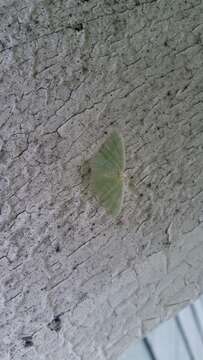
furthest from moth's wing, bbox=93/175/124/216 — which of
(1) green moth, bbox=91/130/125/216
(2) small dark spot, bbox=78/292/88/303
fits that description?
(2) small dark spot, bbox=78/292/88/303

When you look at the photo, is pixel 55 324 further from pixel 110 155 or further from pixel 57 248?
pixel 110 155

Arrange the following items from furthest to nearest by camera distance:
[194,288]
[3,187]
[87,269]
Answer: [194,288]
[87,269]
[3,187]

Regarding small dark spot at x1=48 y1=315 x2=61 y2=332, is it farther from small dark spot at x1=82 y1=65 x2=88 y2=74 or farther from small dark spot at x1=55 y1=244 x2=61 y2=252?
small dark spot at x1=82 y1=65 x2=88 y2=74

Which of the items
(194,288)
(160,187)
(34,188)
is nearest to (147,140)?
(160,187)

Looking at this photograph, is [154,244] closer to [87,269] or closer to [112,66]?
[87,269]

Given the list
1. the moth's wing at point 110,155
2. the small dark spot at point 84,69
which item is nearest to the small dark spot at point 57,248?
the moth's wing at point 110,155
